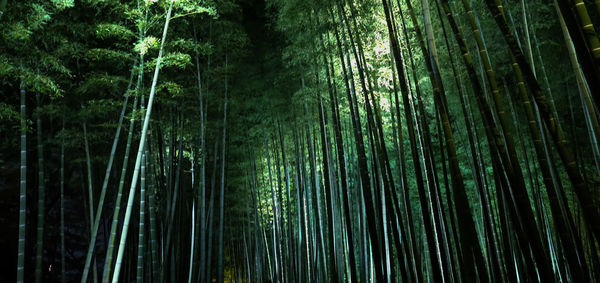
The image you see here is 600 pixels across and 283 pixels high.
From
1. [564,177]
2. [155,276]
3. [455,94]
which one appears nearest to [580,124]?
[564,177]

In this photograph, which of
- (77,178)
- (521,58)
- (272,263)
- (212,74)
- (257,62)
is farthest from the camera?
(272,263)

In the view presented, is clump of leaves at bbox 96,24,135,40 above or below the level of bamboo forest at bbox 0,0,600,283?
above

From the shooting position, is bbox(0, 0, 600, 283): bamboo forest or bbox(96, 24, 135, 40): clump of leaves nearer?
Result: bbox(0, 0, 600, 283): bamboo forest

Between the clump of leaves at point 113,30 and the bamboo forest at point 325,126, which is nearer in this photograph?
the bamboo forest at point 325,126

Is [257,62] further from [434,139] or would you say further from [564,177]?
[564,177]

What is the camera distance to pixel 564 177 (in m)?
4.88

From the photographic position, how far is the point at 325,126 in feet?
15.0

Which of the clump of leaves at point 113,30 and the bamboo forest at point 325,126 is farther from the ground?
the clump of leaves at point 113,30

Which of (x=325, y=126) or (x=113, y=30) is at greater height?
(x=113, y=30)

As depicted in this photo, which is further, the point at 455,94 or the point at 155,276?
the point at 455,94

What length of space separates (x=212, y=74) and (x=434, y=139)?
4.78m

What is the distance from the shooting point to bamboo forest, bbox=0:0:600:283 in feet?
5.62

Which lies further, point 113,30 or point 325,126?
point 325,126

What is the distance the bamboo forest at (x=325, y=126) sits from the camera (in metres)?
1.71
